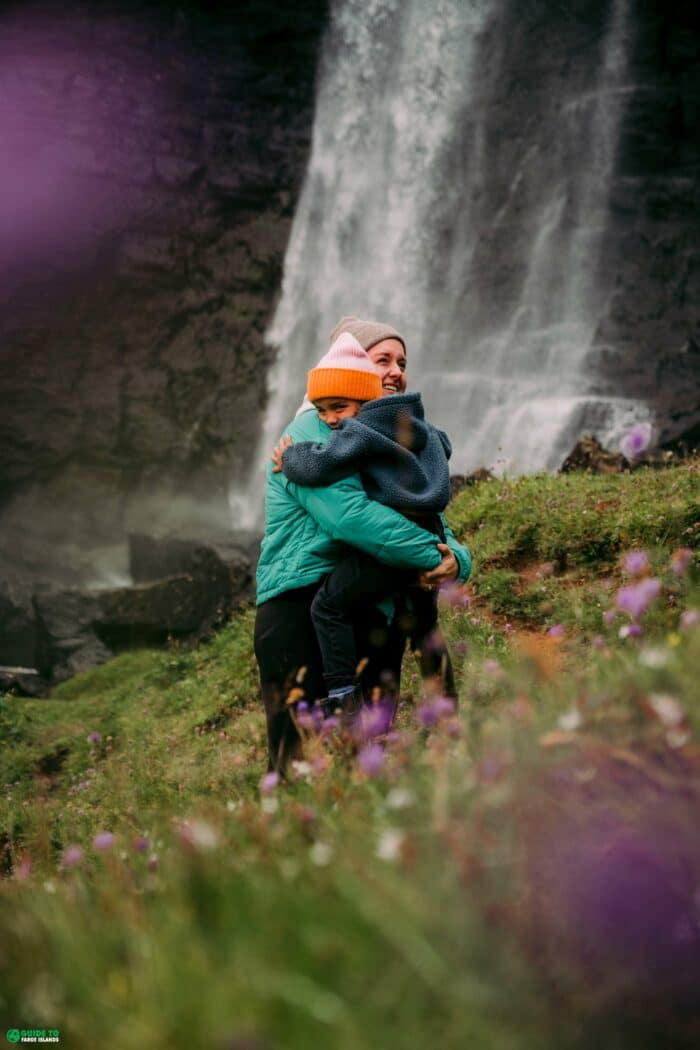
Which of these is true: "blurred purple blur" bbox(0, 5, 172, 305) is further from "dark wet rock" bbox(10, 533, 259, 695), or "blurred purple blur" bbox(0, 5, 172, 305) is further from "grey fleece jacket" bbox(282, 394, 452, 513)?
"grey fleece jacket" bbox(282, 394, 452, 513)

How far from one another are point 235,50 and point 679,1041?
25.3 meters

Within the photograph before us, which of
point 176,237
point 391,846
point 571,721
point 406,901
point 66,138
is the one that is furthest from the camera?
point 176,237

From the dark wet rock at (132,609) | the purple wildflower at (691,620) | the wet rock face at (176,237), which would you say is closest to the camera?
the purple wildflower at (691,620)

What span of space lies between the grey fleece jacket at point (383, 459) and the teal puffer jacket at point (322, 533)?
7cm

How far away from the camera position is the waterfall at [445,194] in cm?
2250

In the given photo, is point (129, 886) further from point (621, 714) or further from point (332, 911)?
point (621, 714)

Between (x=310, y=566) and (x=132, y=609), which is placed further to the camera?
(x=132, y=609)

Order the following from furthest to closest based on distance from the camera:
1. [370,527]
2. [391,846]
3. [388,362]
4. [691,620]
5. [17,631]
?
[17,631] < [388,362] < [370,527] < [691,620] < [391,846]

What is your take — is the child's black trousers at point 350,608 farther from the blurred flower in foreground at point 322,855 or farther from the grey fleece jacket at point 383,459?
the blurred flower in foreground at point 322,855

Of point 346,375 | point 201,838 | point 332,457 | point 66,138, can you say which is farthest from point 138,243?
point 201,838

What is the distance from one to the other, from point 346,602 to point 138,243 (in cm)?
2146

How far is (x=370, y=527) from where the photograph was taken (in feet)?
11.4

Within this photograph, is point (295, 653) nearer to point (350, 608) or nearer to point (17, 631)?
point (350, 608)

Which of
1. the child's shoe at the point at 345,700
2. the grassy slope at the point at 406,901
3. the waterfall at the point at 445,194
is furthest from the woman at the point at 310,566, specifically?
the waterfall at the point at 445,194
